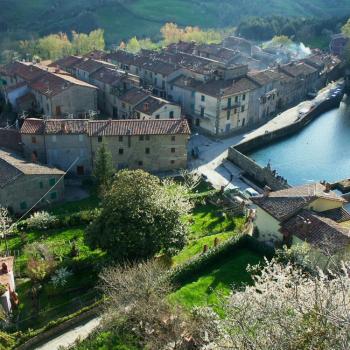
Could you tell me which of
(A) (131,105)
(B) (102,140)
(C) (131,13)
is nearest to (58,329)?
(B) (102,140)

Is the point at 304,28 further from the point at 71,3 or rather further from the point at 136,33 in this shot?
the point at 71,3

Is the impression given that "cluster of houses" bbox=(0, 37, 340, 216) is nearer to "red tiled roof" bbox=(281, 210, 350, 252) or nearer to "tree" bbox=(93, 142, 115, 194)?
"tree" bbox=(93, 142, 115, 194)

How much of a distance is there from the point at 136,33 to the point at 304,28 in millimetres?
56976

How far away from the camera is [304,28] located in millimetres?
148625

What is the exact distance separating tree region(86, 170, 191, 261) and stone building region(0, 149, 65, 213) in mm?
15969

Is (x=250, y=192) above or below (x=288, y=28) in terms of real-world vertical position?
above

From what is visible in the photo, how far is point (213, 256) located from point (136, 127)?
25895 millimetres

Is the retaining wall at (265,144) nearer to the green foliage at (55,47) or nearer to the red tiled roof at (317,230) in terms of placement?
the red tiled roof at (317,230)

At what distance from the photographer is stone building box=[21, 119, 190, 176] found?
2267 inches

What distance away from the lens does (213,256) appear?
125ft

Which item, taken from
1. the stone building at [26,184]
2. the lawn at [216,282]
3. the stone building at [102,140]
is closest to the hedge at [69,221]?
the stone building at [26,184]

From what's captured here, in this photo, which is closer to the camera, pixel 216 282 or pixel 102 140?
pixel 216 282

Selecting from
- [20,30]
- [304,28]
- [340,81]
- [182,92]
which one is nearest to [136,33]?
[20,30]

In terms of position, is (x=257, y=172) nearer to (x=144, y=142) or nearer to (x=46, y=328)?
(x=144, y=142)
